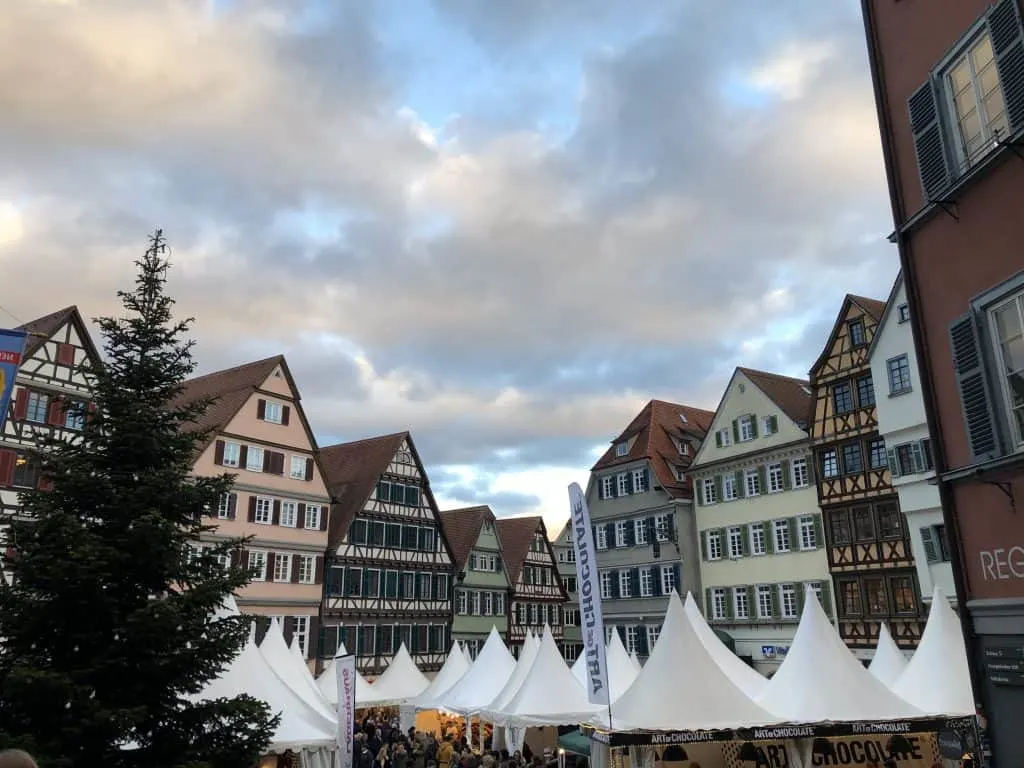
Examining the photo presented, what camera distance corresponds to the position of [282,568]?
1366 inches

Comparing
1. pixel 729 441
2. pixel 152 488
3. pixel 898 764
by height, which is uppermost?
pixel 729 441

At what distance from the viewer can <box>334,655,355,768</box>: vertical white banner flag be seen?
15641mm

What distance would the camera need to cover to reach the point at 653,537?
127ft

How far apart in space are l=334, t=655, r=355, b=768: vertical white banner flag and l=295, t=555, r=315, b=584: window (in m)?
18.9

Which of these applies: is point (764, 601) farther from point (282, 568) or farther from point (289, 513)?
point (289, 513)

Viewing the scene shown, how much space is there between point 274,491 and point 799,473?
68.8ft

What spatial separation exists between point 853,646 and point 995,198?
25.1m

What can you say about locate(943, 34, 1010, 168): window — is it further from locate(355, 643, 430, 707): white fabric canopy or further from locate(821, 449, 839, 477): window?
locate(821, 449, 839, 477): window

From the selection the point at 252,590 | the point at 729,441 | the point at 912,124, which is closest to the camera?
the point at 912,124

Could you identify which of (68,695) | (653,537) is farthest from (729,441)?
(68,695)

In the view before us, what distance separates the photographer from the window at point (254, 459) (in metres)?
34.1

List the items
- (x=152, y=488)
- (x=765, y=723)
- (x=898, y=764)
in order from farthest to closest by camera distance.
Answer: (x=898, y=764)
(x=765, y=723)
(x=152, y=488)

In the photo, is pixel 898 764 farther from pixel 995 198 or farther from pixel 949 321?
pixel 995 198

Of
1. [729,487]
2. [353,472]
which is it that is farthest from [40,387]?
[729,487]
